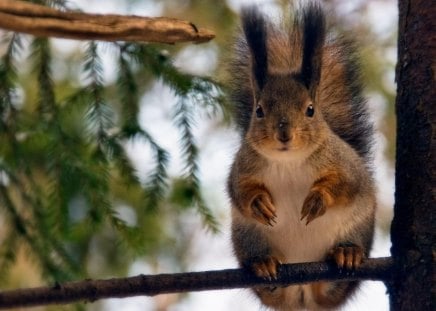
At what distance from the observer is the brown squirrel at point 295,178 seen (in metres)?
1.82

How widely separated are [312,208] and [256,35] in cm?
38

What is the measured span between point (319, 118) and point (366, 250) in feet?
1.00

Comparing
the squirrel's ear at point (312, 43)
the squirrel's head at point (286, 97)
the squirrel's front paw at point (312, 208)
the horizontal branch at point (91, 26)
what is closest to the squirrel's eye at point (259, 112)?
the squirrel's head at point (286, 97)

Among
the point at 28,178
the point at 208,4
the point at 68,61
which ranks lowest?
the point at 68,61

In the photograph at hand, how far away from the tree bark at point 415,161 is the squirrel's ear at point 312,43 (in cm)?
16

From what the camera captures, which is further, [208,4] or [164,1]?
[164,1]

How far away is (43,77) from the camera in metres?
2.01

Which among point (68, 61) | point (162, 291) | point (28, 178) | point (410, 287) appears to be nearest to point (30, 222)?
point (28, 178)

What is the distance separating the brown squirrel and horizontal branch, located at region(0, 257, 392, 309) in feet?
0.21

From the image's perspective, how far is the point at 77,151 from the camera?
6.64ft

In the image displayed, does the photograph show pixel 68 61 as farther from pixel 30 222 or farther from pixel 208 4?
pixel 30 222

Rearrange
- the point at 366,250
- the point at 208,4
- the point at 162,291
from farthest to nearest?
the point at 208,4 < the point at 366,250 < the point at 162,291

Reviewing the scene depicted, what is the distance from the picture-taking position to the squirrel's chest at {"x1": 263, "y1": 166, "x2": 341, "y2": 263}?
186 centimetres

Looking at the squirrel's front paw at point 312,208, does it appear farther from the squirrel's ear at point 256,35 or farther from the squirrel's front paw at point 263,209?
the squirrel's ear at point 256,35
